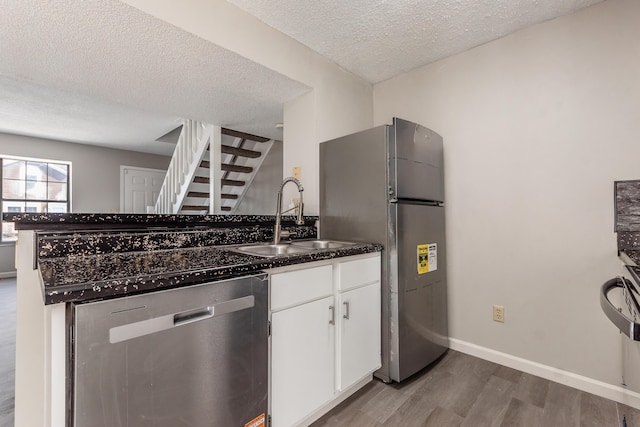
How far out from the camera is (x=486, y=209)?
215cm

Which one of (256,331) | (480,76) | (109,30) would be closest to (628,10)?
(480,76)

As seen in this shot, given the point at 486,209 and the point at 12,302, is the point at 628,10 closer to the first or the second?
the point at 486,209

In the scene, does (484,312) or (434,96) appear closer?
(484,312)

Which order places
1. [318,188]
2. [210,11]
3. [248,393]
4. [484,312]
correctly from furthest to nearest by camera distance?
[318,188]
[484,312]
[210,11]
[248,393]

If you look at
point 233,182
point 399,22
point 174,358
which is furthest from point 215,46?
point 233,182

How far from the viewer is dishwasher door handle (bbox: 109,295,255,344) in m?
0.83

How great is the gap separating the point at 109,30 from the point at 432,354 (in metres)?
2.77

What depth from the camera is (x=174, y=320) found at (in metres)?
0.92

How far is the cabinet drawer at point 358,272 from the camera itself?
1590 mm

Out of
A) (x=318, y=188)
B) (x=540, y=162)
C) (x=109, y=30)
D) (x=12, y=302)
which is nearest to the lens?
(x=109, y=30)

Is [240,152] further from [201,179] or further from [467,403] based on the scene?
[467,403]

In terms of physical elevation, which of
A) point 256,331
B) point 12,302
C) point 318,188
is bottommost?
point 12,302

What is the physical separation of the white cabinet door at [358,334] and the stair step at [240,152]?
269 cm

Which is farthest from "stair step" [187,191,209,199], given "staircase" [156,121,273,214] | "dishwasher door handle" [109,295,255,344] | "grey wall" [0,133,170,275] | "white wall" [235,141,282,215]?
"dishwasher door handle" [109,295,255,344]
